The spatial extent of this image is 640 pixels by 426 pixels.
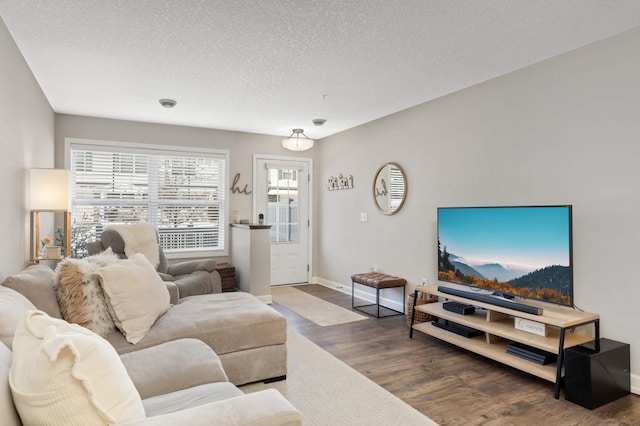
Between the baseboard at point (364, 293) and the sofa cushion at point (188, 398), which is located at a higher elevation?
the sofa cushion at point (188, 398)

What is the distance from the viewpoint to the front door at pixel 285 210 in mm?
6070

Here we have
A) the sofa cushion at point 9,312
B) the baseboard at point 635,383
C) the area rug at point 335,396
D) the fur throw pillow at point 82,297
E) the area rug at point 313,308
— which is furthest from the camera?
the area rug at point 313,308

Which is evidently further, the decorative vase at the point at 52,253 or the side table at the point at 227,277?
the side table at the point at 227,277

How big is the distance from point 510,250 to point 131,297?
279 centimetres

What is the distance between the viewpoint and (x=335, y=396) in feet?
8.46

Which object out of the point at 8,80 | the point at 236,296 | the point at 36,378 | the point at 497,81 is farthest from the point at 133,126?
the point at 36,378

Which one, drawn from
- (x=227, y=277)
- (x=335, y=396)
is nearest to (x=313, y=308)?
(x=227, y=277)

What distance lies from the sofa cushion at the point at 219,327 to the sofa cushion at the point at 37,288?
346 mm

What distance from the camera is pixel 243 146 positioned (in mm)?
5902

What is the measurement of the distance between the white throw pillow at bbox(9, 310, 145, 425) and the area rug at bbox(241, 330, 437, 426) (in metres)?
1.45

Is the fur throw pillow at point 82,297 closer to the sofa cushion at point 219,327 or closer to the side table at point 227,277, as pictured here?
the sofa cushion at point 219,327

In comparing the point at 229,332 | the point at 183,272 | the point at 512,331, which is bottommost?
the point at 512,331

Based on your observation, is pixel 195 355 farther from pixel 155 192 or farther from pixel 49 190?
pixel 155 192

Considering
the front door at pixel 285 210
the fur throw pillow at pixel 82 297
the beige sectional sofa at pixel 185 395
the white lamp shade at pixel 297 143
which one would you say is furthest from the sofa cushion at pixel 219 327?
the front door at pixel 285 210
